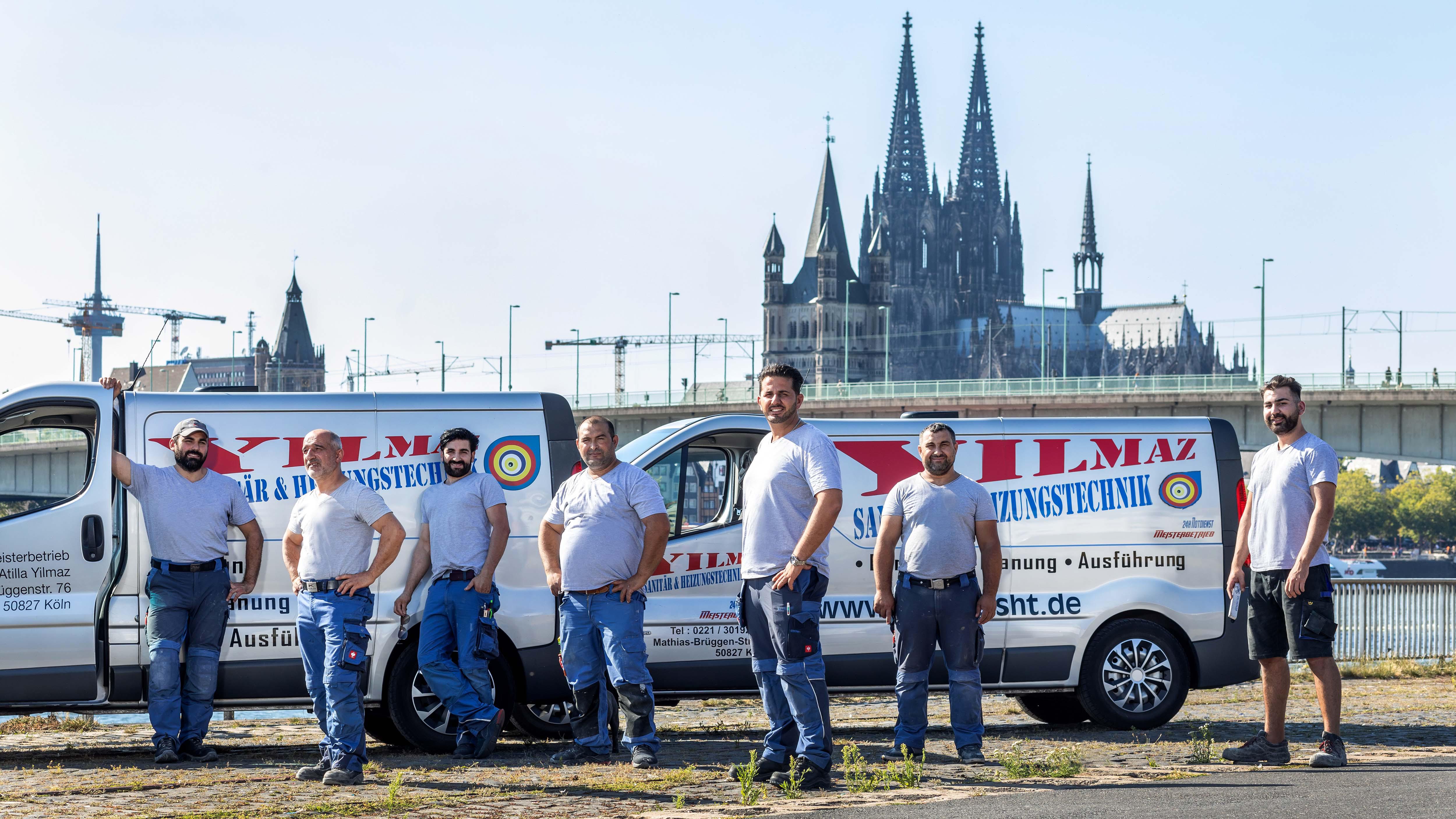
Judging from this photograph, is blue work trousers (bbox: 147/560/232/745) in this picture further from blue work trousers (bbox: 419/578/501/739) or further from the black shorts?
the black shorts

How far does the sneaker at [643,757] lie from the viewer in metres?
7.74

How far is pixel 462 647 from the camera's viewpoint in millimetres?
8336

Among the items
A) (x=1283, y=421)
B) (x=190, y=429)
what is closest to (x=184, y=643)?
(x=190, y=429)

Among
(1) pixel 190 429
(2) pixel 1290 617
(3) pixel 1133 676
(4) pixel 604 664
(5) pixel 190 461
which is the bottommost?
(3) pixel 1133 676

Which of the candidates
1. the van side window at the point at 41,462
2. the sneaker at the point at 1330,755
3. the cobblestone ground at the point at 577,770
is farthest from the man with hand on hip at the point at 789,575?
the van side window at the point at 41,462

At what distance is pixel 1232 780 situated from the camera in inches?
285

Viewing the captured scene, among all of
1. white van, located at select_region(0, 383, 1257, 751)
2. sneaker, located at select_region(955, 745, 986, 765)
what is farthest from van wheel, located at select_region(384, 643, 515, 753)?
sneaker, located at select_region(955, 745, 986, 765)

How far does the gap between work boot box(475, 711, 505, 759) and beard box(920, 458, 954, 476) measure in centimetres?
251

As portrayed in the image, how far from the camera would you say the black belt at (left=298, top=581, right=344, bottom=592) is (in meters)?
7.73

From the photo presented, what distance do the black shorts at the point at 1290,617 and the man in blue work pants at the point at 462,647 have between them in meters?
3.71

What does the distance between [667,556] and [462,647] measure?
1.44 meters

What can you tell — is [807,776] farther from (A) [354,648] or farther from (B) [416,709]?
(B) [416,709]

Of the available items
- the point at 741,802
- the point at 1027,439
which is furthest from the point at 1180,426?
the point at 741,802

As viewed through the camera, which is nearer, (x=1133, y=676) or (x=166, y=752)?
(x=166, y=752)
